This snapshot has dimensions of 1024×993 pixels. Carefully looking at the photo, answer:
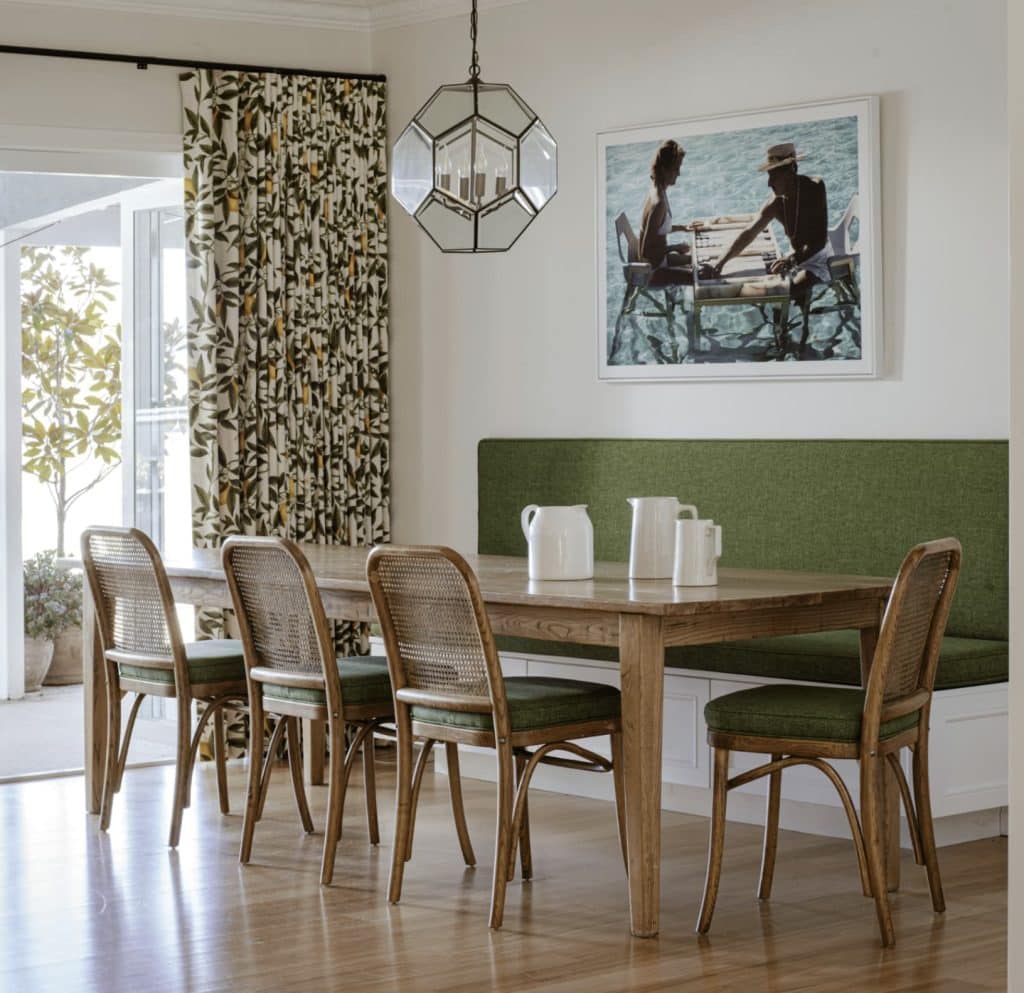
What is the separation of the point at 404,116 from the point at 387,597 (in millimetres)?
2898

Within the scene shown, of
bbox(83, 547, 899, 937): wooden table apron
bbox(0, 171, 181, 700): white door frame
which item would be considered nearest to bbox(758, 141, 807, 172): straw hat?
bbox(83, 547, 899, 937): wooden table apron

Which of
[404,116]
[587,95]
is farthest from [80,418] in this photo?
[587,95]

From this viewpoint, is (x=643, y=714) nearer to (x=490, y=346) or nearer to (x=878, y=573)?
(x=878, y=573)

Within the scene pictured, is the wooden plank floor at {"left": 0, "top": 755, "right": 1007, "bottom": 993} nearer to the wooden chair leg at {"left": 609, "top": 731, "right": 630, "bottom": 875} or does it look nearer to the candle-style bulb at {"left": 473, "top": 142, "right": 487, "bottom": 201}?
the wooden chair leg at {"left": 609, "top": 731, "right": 630, "bottom": 875}

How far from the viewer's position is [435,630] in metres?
3.73

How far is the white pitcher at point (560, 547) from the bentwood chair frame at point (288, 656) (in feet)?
1.75

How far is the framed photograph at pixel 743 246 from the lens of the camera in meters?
5.02

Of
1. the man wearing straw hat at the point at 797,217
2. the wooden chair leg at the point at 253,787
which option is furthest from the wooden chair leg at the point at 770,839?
the man wearing straw hat at the point at 797,217

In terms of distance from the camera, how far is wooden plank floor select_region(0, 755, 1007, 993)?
10.8 feet

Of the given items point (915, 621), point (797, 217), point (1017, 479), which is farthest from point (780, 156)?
point (1017, 479)

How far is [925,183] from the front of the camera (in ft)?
16.0

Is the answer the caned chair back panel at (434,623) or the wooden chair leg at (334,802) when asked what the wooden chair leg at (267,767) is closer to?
the wooden chair leg at (334,802)

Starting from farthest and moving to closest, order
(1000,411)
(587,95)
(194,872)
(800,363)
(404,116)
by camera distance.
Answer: (404,116) → (587,95) → (800,363) → (1000,411) → (194,872)

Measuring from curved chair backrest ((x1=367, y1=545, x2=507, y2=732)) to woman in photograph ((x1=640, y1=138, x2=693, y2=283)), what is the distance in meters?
2.08
